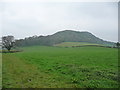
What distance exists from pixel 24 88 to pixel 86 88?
3601 mm

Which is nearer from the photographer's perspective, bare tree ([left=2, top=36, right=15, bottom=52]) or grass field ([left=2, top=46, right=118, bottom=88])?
grass field ([left=2, top=46, right=118, bottom=88])

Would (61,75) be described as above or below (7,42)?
below

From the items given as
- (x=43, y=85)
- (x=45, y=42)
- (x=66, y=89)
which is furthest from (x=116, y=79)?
(x=45, y=42)

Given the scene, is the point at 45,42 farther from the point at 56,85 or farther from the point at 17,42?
the point at 56,85

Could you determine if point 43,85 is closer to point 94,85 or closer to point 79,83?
point 79,83

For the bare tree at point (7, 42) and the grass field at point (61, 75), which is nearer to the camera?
the grass field at point (61, 75)

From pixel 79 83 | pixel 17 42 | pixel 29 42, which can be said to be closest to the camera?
pixel 79 83

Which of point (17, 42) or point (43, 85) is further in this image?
point (17, 42)

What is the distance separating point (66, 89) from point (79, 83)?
5.19 feet

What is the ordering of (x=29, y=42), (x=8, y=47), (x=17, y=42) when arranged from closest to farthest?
(x=8, y=47)
(x=17, y=42)
(x=29, y=42)

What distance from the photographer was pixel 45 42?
127 m

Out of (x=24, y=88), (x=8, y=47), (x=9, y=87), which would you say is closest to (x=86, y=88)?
(x=24, y=88)

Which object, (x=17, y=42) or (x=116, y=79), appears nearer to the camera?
(x=116, y=79)

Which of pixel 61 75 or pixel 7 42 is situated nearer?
pixel 61 75
